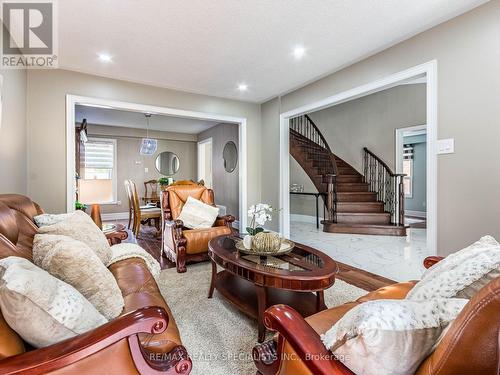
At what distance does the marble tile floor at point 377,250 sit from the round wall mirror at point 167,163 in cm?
440

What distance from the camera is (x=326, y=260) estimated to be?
191 centimetres

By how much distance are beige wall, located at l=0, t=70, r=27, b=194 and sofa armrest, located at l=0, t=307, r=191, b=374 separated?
2.29 meters

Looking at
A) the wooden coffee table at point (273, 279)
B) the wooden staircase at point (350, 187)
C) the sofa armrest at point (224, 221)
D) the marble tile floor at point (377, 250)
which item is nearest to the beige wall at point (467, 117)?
the marble tile floor at point (377, 250)

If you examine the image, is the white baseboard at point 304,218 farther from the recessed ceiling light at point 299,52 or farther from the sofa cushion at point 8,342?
the sofa cushion at point 8,342

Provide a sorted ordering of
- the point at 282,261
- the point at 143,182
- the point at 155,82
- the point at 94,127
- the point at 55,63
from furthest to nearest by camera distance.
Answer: the point at 143,182, the point at 94,127, the point at 155,82, the point at 55,63, the point at 282,261

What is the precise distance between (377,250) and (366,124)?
11.9ft

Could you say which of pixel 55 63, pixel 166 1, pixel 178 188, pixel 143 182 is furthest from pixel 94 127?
pixel 166 1

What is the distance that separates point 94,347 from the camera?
78 centimetres

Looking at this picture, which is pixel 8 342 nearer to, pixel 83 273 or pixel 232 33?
pixel 83 273

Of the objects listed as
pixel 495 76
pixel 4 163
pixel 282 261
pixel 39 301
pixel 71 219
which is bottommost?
pixel 282 261

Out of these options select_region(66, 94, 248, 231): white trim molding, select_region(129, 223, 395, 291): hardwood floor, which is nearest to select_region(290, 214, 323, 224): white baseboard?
select_region(66, 94, 248, 231): white trim molding

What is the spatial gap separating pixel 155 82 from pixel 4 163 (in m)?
2.14

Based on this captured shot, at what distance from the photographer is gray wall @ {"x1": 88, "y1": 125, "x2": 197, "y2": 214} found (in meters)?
7.12

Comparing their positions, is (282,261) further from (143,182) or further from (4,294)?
(143,182)
